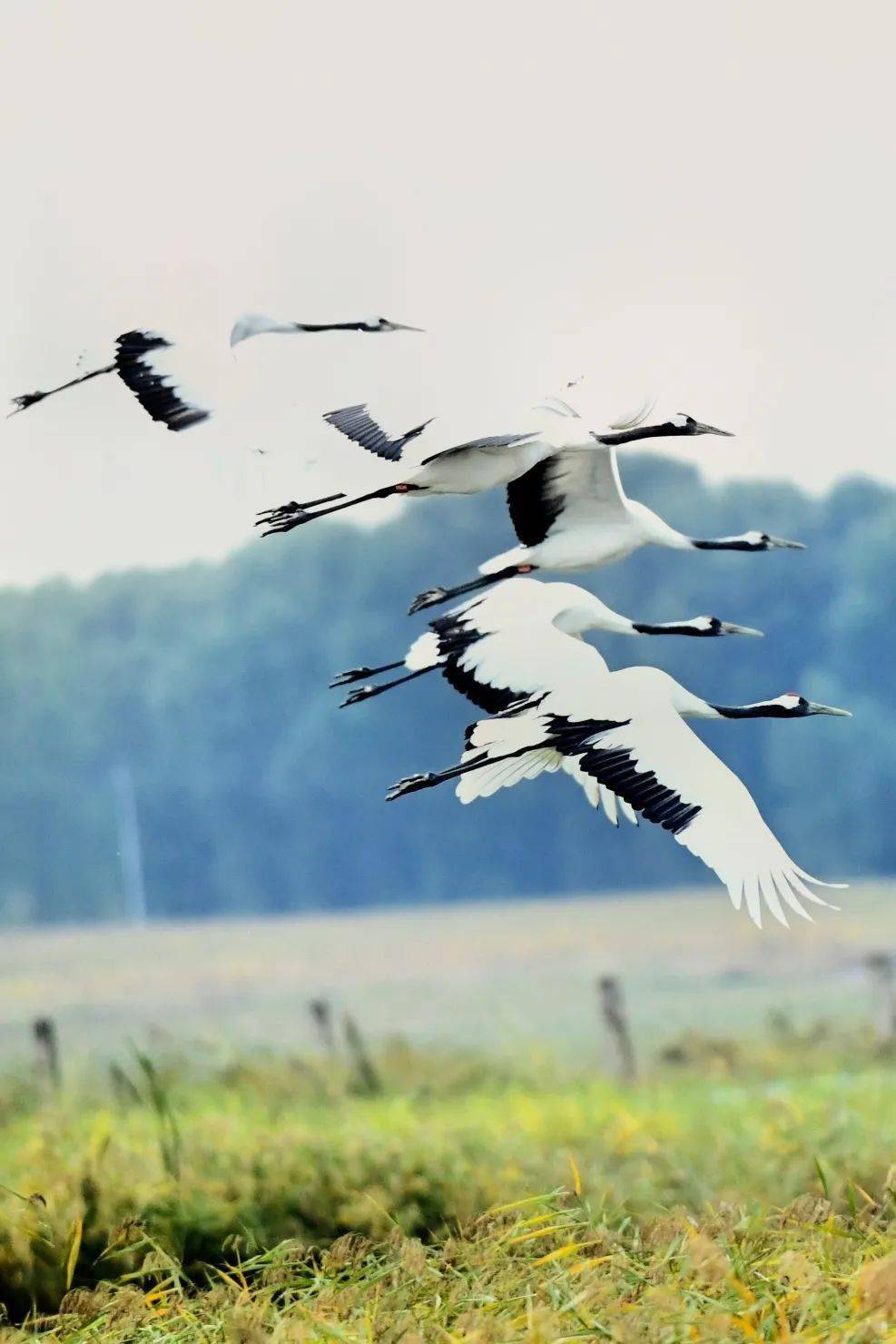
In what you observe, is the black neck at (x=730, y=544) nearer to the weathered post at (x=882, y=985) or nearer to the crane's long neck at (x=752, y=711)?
the crane's long neck at (x=752, y=711)

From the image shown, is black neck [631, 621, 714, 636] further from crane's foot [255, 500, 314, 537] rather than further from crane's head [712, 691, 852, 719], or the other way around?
crane's foot [255, 500, 314, 537]

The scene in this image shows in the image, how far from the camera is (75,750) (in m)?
4.29

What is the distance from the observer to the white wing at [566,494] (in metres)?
2.37

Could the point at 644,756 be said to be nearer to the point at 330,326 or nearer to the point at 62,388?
the point at 330,326

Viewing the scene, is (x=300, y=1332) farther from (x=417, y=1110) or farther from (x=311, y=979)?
(x=311, y=979)

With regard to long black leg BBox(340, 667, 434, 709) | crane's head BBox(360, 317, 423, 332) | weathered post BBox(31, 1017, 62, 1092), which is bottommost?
weathered post BBox(31, 1017, 62, 1092)

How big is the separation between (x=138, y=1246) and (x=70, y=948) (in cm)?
171

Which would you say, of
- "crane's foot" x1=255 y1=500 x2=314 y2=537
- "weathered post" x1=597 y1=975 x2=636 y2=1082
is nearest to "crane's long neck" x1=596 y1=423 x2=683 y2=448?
"crane's foot" x1=255 y1=500 x2=314 y2=537

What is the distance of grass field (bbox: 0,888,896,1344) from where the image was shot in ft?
7.79

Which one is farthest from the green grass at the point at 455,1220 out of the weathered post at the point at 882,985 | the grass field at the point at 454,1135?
the weathered post at the point at 882,985

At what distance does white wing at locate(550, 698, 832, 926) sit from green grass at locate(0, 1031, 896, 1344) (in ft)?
1.77

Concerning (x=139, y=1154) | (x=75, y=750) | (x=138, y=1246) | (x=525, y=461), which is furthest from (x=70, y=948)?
(x=525, y=461)

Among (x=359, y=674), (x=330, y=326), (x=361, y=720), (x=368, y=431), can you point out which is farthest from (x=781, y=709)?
(x=361, y=720)

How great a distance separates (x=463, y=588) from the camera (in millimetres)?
2389
